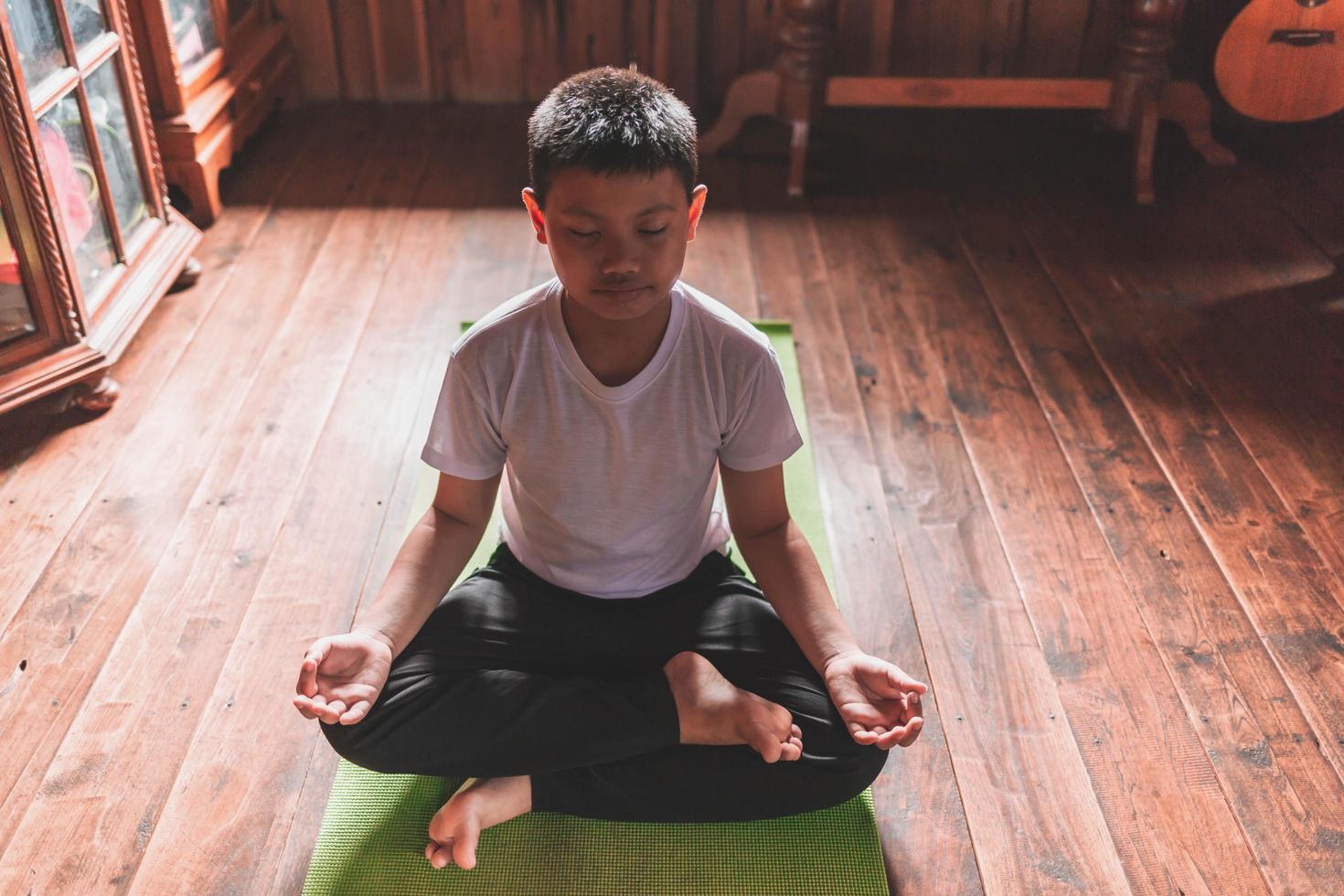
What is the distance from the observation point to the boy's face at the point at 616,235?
1.06 meters

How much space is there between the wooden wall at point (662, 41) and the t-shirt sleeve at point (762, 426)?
1.91 metres

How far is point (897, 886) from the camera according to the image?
47.9 inches

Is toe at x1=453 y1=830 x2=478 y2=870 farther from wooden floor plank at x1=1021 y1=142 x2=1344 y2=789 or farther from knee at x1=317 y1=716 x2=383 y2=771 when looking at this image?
wooden floor plank at x1=1021 y1=142 x2=1344 y2=789

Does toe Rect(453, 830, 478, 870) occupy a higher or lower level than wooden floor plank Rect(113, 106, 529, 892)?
higher

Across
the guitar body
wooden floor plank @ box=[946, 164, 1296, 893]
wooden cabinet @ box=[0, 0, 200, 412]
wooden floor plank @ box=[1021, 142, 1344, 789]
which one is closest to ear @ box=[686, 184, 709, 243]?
wooden floor plank @ box=[946, 164, 1296, 893]

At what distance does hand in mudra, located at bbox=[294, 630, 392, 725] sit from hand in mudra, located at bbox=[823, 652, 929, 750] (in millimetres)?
451

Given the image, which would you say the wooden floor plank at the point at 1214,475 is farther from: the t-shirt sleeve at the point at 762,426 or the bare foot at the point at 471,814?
the bare foot at the point at 471,814

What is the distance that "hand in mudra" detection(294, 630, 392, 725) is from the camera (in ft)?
3.59

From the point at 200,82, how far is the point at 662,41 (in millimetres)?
1129

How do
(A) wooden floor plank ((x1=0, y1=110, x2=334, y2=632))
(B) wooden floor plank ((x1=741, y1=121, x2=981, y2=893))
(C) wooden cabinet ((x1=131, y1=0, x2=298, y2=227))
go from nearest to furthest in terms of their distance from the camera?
(B) wooden floor plank ((x1=741, y1=121, x2=981, y2=893))
(A) wooden floor plank ((x1=0, y1=110, x2=334, y2=632))
(C) wooden cabinet ((x1=131, y1=0, x2=298, y2=227))

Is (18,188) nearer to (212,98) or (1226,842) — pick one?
(212,98)

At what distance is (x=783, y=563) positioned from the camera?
4.19 feet

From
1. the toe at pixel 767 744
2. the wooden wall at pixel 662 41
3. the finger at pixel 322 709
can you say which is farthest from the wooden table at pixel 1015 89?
the finger at pixel 322 709

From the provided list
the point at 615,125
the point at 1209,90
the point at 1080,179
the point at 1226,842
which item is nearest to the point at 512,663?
the point at 615,125
